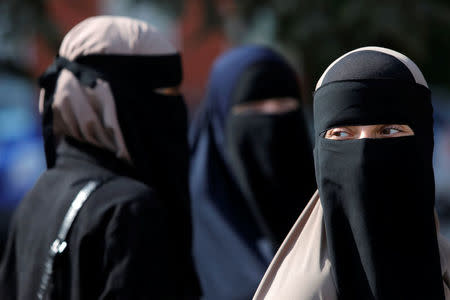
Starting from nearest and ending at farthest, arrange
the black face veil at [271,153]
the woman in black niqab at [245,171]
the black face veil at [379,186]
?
the black face veil at [379,186] < the woman in black niqab at [245,171] < the black face veil at [271,153]

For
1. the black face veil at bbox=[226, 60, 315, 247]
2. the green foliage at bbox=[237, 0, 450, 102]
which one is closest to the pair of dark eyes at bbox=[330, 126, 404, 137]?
the black face veil at bbox=[226, 60, 315, 247]

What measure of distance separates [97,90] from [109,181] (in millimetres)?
345

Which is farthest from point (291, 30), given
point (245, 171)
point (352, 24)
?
point (245, 171)

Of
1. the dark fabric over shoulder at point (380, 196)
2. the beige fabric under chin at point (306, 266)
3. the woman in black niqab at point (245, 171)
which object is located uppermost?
the dark fabric over shoulder at point (380, 196)

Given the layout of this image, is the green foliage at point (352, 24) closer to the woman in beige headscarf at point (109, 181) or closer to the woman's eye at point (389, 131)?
the woman in beige headscarf at point (109, 181)

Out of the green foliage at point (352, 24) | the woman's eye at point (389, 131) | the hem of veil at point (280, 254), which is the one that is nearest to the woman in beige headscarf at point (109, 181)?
the hem of veil at point (280, 254)

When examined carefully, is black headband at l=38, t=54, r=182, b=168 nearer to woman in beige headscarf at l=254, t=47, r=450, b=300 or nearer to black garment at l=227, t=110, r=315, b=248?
woman in beige headscarf at l=254, t=47, r=450, b=300

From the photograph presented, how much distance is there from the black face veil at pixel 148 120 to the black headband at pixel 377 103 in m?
0.73

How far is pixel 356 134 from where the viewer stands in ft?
7.97

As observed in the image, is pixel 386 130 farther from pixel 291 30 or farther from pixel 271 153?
pixel 291 30

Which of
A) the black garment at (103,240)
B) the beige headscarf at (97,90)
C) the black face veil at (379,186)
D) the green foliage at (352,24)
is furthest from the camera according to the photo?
the green foliage at (352,24)

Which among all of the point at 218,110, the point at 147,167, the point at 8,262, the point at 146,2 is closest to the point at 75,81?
the point at 147,167

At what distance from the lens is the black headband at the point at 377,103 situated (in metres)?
2.34

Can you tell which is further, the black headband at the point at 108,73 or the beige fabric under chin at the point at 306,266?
the black headband at the point at 108,73
